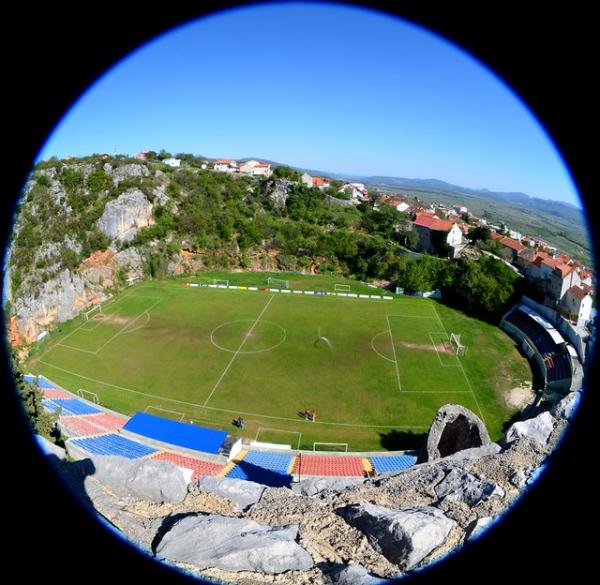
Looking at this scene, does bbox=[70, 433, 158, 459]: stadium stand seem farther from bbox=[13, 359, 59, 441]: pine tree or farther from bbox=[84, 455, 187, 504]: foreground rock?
bbox=[84, 455, 187, 504]: foreground rock

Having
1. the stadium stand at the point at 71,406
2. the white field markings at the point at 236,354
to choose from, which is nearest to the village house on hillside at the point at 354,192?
the white field markings at the point at 236,354

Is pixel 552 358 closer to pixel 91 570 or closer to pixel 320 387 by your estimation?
pixel 320 387

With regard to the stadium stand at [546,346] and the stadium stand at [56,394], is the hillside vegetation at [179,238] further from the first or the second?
the stadium stand at [56,394]

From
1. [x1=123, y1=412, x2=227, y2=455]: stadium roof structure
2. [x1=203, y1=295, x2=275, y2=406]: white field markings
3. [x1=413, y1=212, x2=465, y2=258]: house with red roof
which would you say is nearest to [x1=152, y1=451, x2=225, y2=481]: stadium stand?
[x1=123, y1=412, x2=227, y2=455]: stadium roof structure

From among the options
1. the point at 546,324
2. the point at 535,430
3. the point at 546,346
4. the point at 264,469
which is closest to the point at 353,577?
the point at 535,430

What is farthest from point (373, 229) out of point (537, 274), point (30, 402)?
point (30, 402)

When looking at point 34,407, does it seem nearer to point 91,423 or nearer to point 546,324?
point 91,423
